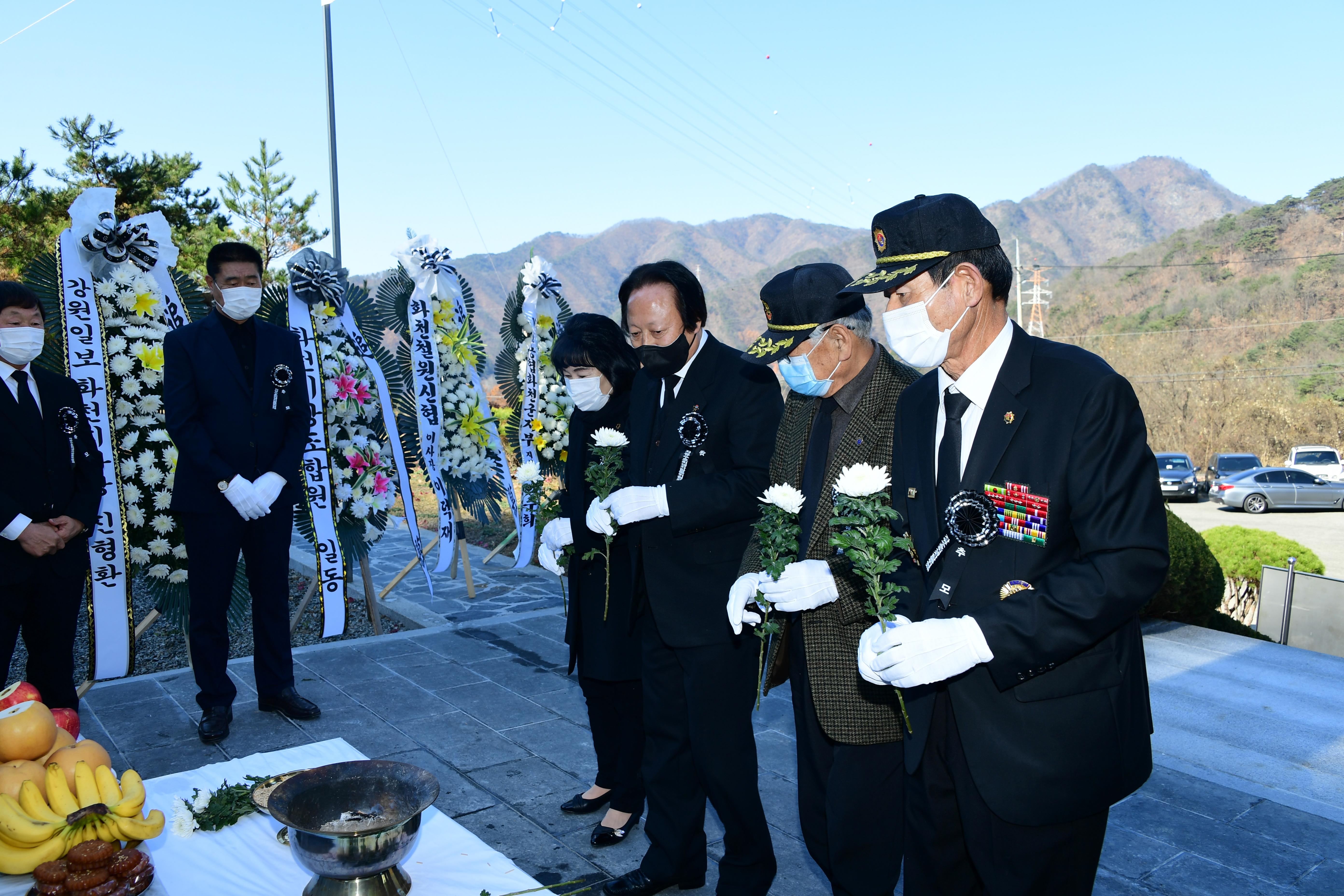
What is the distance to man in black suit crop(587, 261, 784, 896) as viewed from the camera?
3.15 m

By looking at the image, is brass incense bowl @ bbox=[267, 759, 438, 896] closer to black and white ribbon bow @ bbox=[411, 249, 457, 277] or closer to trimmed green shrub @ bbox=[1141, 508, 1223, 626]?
black and white ribbon bow @ bbox=[411, 249, 457, 277]

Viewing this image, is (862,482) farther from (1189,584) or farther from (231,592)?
(1189,584)

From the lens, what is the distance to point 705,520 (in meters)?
3.18

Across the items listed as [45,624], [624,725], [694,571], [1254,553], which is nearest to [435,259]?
[45,624]

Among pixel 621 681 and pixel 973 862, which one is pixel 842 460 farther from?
pixel 621 681

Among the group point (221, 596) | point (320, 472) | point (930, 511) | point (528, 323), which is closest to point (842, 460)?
point (930, 511)

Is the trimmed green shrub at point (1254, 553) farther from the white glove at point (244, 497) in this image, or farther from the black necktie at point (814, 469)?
the white glove at point (244, 497)

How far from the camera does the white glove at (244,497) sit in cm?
473

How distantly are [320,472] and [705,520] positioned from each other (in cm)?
421

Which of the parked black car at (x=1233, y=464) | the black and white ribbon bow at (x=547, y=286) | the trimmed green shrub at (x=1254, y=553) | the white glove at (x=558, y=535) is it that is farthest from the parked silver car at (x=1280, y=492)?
the white glove at (x=558, y=535)

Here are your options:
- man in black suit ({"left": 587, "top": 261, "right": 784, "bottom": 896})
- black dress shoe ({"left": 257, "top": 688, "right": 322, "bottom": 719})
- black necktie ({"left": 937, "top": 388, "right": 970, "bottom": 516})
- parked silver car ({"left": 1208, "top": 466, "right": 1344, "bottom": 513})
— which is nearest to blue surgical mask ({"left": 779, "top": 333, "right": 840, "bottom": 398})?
man in black suit ({"left": 587, "top": 261, "right": 784, "bottom": 896})

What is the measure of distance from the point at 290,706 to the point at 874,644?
406 centimetres

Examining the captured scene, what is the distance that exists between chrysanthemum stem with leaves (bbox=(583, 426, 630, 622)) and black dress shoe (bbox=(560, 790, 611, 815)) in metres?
1.03

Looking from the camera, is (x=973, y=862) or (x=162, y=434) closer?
(x=973, y=862)
